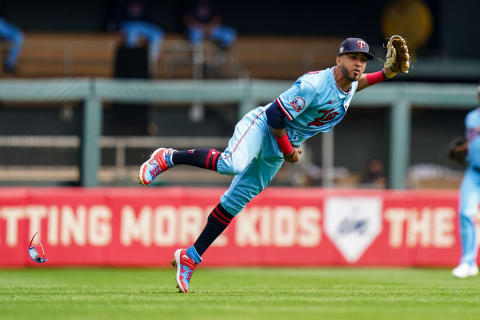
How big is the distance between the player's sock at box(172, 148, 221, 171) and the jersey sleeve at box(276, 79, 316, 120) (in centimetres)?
69

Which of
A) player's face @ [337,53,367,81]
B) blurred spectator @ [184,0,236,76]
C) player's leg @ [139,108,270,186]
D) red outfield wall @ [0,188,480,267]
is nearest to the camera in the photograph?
player's leg @ [139,108,270,186]

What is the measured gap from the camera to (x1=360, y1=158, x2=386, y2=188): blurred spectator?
16094 mm

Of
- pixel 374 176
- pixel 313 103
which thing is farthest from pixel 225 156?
pixel 374 176

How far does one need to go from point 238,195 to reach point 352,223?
628 centimetres

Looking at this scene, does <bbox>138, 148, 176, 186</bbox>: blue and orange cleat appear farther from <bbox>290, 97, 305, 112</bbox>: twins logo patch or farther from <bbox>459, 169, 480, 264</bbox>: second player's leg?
<bbox>459, 169, 480, 264</bbox>: second player's leg

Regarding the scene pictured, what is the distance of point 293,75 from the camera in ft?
67.9

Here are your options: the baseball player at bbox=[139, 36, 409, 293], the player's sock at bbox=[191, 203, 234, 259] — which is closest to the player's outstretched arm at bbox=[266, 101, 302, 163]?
the baseball player at bbox=[139, 36, 409, 293]

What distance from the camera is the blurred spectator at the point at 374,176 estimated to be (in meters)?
16.1

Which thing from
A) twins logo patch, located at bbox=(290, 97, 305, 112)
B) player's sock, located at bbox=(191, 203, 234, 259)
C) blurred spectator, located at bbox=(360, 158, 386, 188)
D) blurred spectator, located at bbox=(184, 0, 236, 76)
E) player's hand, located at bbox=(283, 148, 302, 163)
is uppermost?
blurred spectator, located at bbox=(184, 0, 236, 76)

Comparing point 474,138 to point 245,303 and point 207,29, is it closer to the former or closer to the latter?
point 245,303

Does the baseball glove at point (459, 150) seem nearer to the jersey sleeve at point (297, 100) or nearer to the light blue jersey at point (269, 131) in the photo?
the light blue jersey at point (269, 131)

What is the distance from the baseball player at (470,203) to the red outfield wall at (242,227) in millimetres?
3047

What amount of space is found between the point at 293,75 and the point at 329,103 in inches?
517

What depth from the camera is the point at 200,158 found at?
7.54 meters
